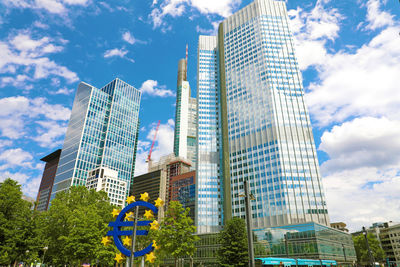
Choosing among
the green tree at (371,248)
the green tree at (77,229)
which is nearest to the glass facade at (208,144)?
the green tree at (371,248)

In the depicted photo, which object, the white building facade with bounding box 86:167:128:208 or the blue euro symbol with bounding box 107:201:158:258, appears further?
the white building facade with bounding box 86:167:128:208

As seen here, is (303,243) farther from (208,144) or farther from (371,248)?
(208,144)

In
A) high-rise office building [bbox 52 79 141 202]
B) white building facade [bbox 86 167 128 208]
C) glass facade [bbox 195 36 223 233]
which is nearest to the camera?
glass facade [bbox 195 36 223 233]

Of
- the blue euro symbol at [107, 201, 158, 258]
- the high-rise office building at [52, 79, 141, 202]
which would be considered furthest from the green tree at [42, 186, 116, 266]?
the high-rise office building at [52, 79, 141, 202]

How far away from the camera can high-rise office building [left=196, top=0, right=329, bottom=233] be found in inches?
3903

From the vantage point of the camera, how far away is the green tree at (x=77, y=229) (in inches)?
1774

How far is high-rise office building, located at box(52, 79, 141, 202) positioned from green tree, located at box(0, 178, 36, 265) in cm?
13021

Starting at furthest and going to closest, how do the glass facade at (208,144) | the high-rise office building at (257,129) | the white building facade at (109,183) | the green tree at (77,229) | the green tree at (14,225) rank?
1. the white building facade at (109,183)
2. the glass facade at (208,144)
3. the high-rise office building at (257,129)
4. the green tree at (77,229)
5. the green tree at (14,225)

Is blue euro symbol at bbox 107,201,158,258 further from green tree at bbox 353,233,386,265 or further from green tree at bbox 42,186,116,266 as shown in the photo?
green tree at bbox 353,233,386,265

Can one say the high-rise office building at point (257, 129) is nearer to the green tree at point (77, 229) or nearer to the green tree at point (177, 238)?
the green tree at point (177, 238)

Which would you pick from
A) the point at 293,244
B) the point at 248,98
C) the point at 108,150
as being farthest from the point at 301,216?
the point at 108,150

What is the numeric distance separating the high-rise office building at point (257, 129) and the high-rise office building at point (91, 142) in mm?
76993

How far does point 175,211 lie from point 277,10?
124m

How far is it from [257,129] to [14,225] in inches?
3687
